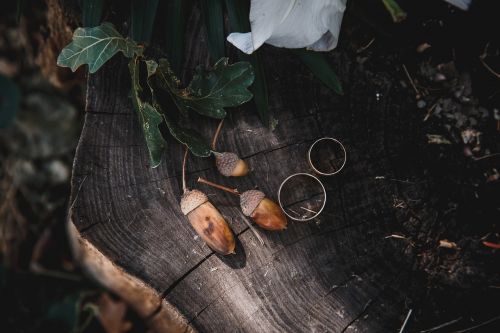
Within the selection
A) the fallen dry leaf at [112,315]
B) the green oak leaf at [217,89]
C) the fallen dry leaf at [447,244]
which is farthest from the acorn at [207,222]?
the fallen dry leaf at [112,315]

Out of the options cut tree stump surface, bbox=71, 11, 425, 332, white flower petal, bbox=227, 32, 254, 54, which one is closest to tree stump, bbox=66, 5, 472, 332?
cut tree stump surface, bbox=71, 11, 425, 332

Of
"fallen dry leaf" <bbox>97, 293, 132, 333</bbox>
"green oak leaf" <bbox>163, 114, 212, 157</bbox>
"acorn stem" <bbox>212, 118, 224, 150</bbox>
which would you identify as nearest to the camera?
"green oak leaf" <bbox>163, 114, 212, 157</bbox>

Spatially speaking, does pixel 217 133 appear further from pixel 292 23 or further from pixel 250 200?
pixel 292 23

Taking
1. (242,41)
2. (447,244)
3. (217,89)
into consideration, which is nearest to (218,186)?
(217,89)

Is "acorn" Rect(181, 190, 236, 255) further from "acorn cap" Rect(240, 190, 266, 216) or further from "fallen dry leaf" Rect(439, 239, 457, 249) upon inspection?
"fallen dry leaf" Rect(439, 239, 457, 249)

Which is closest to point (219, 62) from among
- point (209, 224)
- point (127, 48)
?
point (127, 48)

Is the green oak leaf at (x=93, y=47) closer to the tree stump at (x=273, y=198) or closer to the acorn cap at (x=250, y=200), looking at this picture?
the tree stump at (x=273, y=198)
